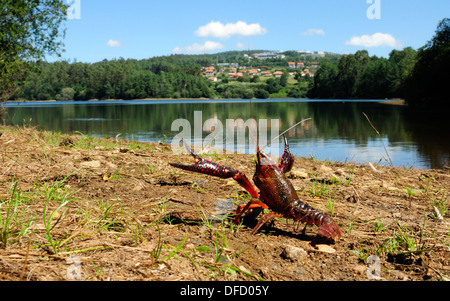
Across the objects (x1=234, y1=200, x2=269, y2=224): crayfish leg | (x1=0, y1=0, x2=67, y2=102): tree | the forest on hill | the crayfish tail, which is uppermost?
the forest on hill

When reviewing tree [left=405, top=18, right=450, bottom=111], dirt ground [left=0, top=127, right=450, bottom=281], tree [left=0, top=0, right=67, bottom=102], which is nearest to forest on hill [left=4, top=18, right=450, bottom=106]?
tree [left=405, top=18, right=450, bottom=111]

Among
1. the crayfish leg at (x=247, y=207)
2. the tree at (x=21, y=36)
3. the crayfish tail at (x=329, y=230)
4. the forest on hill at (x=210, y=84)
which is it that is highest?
the forest on hill at (x=210, y=84)

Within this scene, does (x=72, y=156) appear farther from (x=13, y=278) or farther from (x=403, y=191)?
(x=403, y=191)

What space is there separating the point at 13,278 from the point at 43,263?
7.9 inches

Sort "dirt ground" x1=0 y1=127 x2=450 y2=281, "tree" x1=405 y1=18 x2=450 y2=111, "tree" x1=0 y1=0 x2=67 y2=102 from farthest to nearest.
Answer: "tree" x1=405 y1=18 x2=450 y2=111 → "tree" x1=0 y1=0 x2=67 y2=102 → "dirt ground" x1=0 y1=127 x2=450 y2=281

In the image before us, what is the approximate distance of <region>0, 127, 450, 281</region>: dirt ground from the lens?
2.23 m

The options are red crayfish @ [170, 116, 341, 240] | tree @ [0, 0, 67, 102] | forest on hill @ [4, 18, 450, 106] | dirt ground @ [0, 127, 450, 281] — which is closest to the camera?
dirt ground @ [0, 127, 450, 281]

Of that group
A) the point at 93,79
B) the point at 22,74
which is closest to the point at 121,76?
the point at 93,79

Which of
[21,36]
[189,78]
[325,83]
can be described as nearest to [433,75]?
[21,36]

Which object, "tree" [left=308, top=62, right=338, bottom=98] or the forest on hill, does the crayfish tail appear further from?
"tree" [left=308, top=62, right=338, bottom=98]

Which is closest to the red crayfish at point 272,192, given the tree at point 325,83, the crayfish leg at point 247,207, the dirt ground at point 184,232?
the crayfish leg at point 247,207

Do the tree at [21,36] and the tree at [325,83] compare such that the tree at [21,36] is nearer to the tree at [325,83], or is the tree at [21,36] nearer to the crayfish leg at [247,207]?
the crayfish leg at [247,207]

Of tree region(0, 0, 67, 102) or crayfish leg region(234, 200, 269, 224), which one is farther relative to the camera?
tree region(0, 0, 67, 102)

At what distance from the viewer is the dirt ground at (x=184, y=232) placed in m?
2.23
